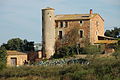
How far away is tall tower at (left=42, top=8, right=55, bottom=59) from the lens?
4481cm

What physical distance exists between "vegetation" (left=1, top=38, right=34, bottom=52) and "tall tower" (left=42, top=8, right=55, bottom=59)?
9777 millimetres

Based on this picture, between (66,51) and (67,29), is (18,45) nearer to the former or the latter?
(67,29)

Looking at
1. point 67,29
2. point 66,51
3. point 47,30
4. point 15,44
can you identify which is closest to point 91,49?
point 66,51

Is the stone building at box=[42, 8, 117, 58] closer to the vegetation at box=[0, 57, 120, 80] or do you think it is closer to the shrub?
the shrub

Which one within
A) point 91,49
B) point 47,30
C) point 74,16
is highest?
point 74,16

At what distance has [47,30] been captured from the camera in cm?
4491

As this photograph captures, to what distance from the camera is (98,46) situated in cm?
4294

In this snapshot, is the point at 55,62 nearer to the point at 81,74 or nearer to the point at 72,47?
the point at 72,47

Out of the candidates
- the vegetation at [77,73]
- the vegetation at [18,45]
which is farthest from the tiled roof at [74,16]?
the vegetation at [77,73]

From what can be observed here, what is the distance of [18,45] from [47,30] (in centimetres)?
1294

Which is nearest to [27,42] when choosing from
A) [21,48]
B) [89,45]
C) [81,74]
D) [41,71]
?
[21,48]

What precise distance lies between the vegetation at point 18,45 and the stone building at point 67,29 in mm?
9224

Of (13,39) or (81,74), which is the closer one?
(81,74)

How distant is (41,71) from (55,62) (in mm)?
10499
